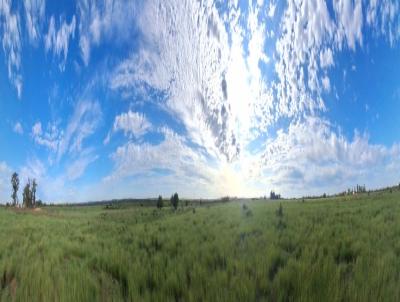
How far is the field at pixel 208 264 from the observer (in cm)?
318

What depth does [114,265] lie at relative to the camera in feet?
14.4

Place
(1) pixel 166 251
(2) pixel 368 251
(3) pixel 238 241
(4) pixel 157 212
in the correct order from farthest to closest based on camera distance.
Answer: (4) pixel 157 212 → (3) pixel 238 241 → (1) pixel 166 251 → (2) pixel 368 251

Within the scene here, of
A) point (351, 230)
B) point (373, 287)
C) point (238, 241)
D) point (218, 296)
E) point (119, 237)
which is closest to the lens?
point (218, 296)

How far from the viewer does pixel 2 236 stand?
26.0 feet

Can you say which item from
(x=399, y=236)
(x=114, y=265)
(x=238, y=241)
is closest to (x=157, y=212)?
(x=238, y=241)

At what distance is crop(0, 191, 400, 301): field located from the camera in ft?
10.4

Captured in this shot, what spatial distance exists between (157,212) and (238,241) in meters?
5.26

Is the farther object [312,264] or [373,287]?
[312,264]

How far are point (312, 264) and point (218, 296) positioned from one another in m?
1.56

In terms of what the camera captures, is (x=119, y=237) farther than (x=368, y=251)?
Yes

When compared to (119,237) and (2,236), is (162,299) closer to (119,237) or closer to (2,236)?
(119,237)

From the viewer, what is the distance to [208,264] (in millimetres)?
4188

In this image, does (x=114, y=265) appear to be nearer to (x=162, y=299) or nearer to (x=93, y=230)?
(x=162, y=299)

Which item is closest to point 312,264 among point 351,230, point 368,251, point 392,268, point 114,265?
point 392,268
